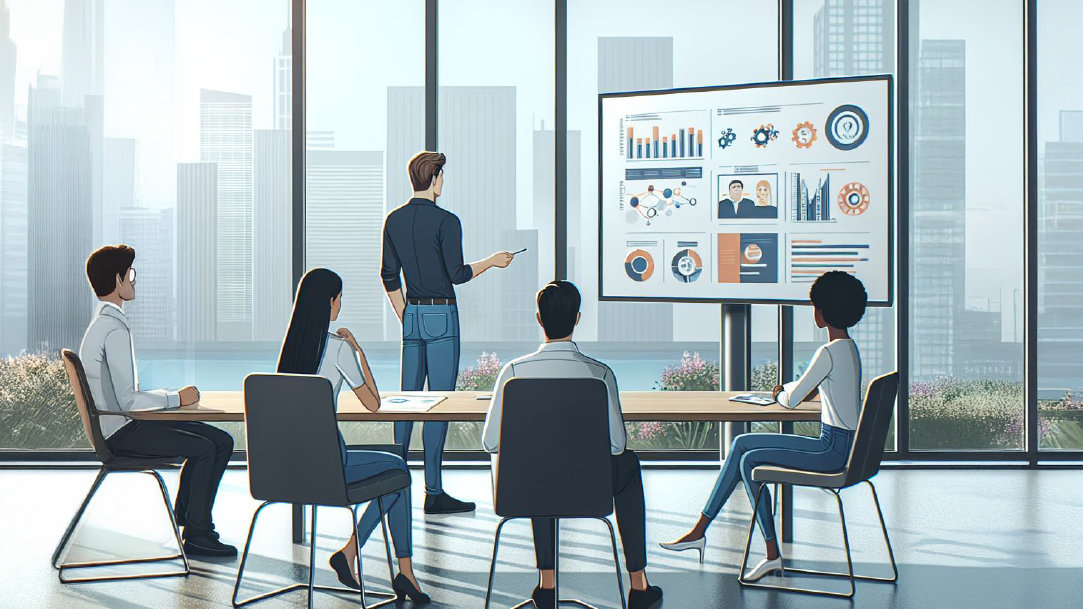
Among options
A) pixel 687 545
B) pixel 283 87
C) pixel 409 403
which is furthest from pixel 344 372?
pixel 283 87

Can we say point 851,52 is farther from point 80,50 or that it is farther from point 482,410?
point 80,50

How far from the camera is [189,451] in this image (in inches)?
145

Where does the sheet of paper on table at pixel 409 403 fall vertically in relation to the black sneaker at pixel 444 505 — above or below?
above

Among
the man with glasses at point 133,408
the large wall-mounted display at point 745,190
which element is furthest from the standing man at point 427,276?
the man with glasses at point 133,408

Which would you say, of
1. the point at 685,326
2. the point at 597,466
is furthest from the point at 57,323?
the point at 597,466

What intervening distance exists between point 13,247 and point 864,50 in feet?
18.3

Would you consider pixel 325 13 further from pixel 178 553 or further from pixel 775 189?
pixel 178 553

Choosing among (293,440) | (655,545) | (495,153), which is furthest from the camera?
(495,153)

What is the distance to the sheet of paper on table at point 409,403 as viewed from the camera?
3262 mm

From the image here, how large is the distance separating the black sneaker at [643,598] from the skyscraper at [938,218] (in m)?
3.13

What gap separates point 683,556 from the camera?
12.5 ft

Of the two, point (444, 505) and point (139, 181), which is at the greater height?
point (139, 181)

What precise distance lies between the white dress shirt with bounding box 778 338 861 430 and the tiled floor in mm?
683

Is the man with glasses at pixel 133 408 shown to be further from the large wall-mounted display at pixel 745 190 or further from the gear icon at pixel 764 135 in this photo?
the gear icon at pixel 764 135
